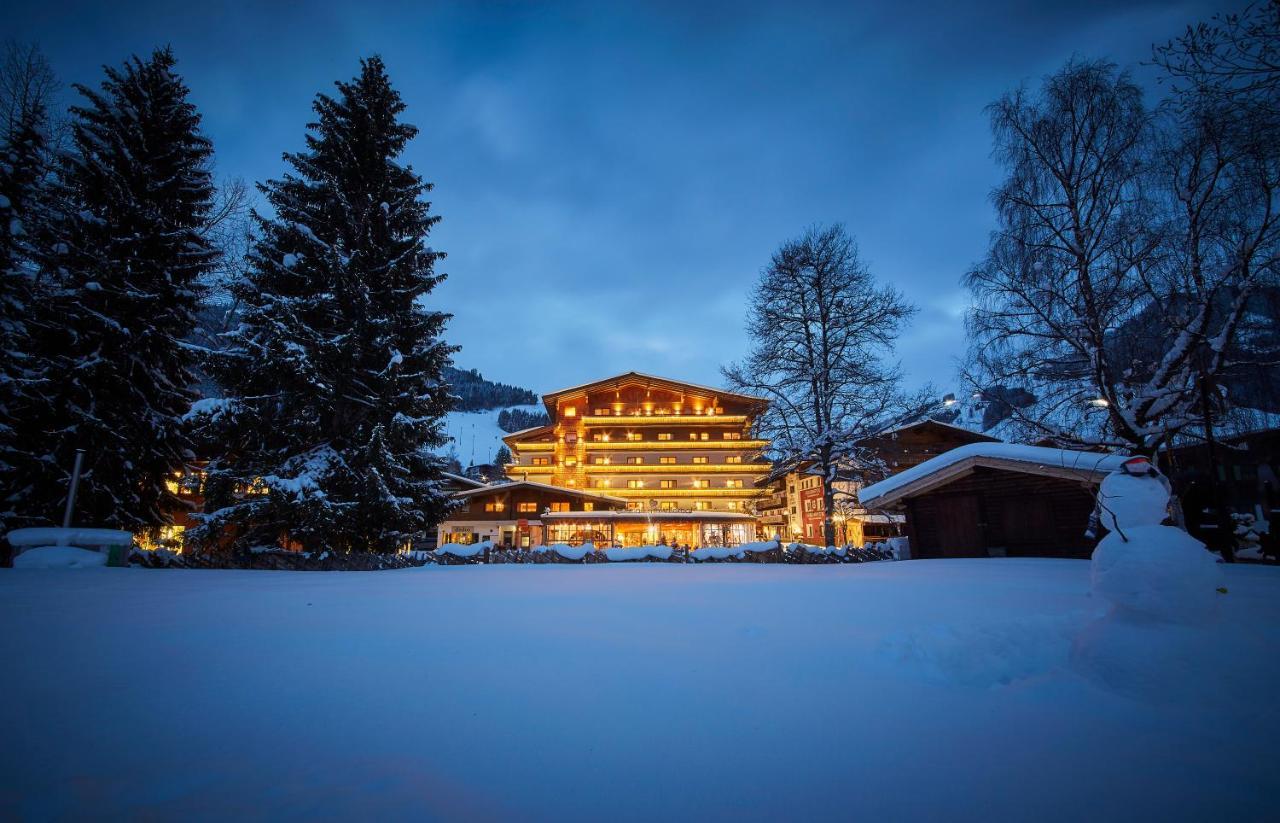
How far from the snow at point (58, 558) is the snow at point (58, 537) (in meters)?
0.17

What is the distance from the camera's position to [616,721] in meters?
2.92

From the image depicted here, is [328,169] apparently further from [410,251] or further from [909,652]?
[909,652]

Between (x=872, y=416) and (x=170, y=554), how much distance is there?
895 inches

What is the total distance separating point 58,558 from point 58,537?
2.75 ft

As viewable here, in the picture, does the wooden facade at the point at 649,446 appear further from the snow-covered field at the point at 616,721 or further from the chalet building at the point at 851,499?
the snow-covered field at the point at 616,721

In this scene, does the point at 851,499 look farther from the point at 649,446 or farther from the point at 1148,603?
the point at 649,446

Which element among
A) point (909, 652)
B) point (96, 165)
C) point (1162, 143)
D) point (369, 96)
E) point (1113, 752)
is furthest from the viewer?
point (369, 96)

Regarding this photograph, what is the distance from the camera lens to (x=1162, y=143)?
11.7m

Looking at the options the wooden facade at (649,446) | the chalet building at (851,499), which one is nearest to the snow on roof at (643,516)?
the chalet building at (851,499)

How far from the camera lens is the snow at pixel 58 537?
10.2m

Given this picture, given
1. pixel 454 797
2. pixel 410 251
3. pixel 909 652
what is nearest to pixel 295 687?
pixel 454 797

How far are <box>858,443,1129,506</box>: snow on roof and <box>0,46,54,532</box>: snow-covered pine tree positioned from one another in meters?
23.9

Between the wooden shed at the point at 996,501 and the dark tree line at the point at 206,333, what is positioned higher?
the dark tree line at the point at 206,333

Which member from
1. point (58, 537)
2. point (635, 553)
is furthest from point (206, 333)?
point (635, 553)
